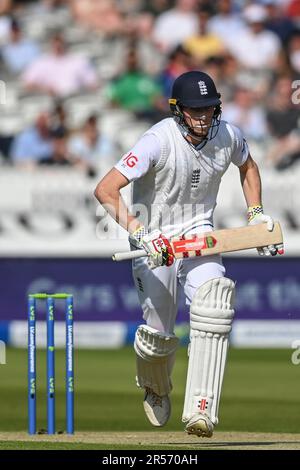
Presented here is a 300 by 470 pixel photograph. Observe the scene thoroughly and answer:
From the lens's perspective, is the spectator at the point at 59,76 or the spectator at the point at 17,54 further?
the spectator at the point at 17,54

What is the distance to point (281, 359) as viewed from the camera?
35.3ft

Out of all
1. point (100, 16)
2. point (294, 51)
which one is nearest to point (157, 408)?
point (294, 51)

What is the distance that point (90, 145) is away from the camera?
12.3 m

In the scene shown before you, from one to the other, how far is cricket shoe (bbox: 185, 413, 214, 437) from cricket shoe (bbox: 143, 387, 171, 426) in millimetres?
889

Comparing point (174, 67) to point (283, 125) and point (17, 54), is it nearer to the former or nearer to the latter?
point (283, 125)

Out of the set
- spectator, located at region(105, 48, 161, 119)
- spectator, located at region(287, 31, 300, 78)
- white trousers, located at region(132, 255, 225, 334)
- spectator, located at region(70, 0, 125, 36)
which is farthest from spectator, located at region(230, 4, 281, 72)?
white trousers, located at region(132, 255, 225, 334)

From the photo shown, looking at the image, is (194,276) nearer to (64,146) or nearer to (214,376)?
(214,376)

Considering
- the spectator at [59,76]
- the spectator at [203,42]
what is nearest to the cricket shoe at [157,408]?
the spectator at [59,76]

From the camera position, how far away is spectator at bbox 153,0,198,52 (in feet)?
44.1

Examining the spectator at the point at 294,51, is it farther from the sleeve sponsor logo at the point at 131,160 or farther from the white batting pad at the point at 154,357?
the sleeve sponsor logo at the point at 131,160

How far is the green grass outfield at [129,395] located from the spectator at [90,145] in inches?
80.2

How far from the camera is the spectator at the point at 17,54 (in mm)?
13297

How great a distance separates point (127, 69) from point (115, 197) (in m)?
7.81

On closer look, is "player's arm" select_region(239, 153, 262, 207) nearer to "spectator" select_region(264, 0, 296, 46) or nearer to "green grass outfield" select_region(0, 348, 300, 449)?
"green grass outfield" select_region(0, 348, 300, 449)
